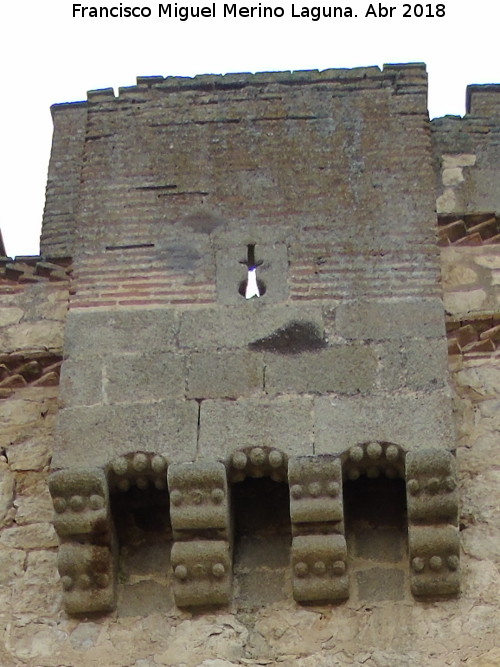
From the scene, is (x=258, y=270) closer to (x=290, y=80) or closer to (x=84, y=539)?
(x=290, y=80)

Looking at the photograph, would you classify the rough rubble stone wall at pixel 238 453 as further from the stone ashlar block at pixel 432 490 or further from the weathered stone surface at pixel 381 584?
the stone ashlar block at pixel 432 490

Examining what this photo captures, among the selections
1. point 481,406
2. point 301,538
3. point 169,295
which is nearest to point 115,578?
point 301,538

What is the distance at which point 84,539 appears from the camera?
6000 mm

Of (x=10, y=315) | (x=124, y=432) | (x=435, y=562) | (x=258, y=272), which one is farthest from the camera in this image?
(x=10, y=315)

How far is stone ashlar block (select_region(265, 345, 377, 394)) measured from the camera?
20.6 ft

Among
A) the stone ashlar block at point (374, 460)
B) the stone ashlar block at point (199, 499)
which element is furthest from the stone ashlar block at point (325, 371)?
the stone ashlar block at point (199, 499)

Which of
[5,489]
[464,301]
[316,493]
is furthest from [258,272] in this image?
[5,489]

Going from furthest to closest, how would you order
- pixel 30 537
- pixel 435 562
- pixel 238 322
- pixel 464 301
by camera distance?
pixel 464 301 < pixel 238 322 < pixel 30 537 < pixel 435 562

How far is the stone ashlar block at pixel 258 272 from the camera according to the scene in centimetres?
669

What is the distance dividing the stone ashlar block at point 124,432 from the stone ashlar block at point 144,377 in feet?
0.18

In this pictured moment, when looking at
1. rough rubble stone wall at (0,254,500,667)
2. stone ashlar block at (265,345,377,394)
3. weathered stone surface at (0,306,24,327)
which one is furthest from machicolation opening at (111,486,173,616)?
weathered stone surface at (0,306,24,327)

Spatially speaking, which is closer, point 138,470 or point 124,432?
point 138,470

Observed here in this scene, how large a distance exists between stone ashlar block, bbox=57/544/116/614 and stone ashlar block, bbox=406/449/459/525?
127 cm

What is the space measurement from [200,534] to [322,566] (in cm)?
51
